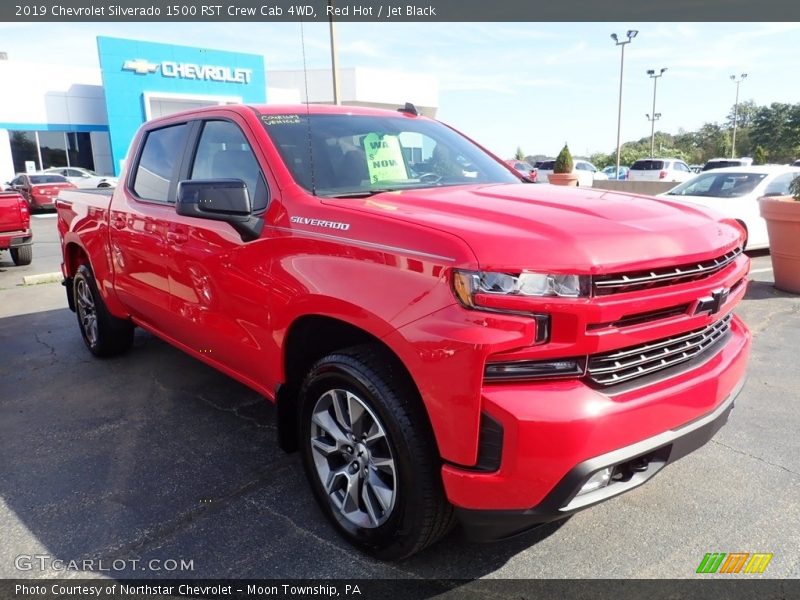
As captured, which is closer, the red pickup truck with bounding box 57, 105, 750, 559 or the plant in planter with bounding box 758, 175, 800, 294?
the red pickup truck with bounding box 57, 105, 750, 559

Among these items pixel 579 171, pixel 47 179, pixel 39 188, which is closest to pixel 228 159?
pixel 39 188

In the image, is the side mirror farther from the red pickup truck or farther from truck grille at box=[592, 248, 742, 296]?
truck grille at box=[592, 248, 742, 296]

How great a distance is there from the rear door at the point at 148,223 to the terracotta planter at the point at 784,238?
681cm

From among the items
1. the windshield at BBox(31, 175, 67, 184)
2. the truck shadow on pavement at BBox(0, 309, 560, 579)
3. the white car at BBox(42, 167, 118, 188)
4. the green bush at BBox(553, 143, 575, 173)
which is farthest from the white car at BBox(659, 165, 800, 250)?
the white car at BBox(42, 167, 118, 188)

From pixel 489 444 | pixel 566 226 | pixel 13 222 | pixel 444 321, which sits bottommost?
pixel 489 444

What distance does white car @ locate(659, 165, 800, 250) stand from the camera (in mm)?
9125

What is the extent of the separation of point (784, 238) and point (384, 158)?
20.2ft

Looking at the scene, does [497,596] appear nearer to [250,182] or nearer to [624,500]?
[624,500]

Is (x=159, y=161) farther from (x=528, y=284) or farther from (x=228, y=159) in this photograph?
(x=528, y=284)

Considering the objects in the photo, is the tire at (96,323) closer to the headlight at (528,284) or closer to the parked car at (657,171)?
the headlight at (528,284)

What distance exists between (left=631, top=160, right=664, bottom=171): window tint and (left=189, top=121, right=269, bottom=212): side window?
87.8ft

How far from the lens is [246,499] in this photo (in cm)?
305

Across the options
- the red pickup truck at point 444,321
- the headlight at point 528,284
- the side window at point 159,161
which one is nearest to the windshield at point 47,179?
the side window at point 159,161
